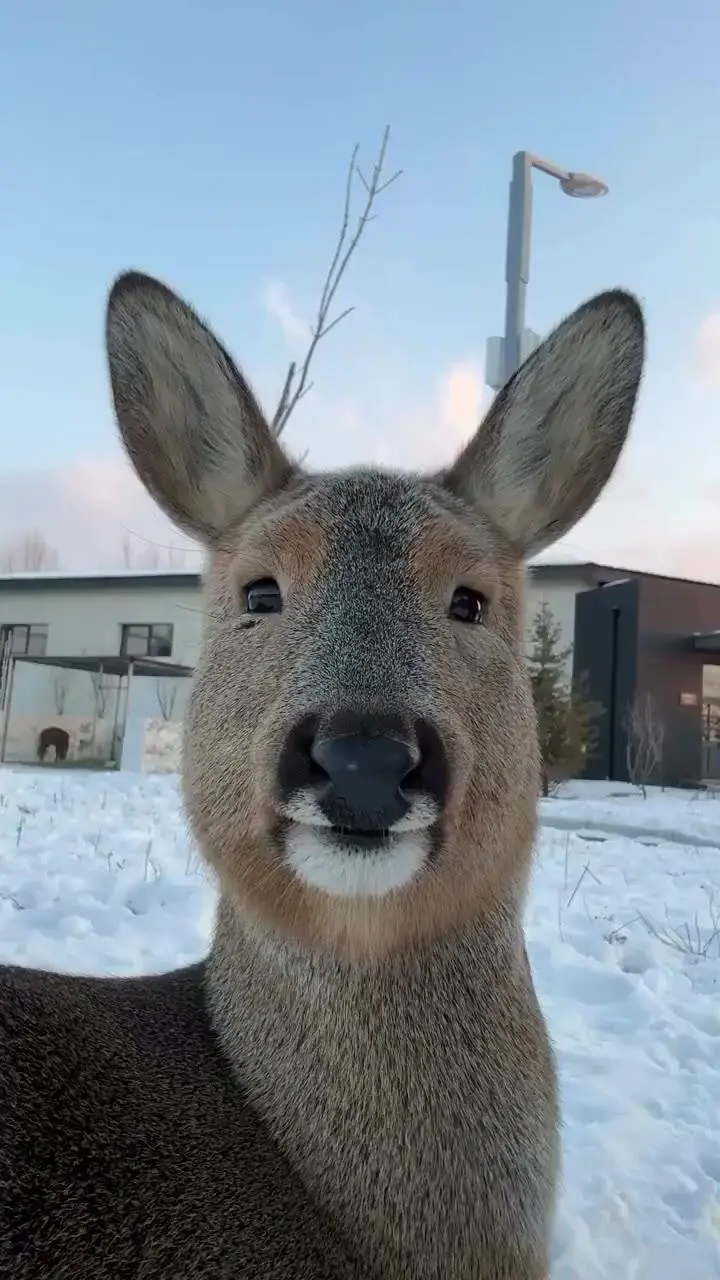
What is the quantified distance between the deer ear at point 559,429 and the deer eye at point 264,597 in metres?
0.70

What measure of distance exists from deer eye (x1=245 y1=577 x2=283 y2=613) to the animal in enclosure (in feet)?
109

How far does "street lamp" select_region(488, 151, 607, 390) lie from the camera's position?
8.91m

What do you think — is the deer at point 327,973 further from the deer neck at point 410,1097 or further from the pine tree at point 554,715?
the pine tree at point 554,715

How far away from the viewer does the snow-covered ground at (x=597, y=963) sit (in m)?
3.43

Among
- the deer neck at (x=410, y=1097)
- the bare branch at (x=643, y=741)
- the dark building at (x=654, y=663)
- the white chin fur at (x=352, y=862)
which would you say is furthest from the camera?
the dark building at (x=654, y=663)

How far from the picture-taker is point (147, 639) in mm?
37031

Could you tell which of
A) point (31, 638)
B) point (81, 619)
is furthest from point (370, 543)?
point (31, 638)

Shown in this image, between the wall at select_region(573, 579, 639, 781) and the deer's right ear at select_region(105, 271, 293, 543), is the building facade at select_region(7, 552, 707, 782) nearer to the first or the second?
the wall at select_region(573, 579, 639, 781)

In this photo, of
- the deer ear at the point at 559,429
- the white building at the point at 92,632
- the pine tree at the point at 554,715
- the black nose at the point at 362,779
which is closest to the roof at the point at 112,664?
the white building at the point at 92,632

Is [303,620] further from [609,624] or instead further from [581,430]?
[609,624]

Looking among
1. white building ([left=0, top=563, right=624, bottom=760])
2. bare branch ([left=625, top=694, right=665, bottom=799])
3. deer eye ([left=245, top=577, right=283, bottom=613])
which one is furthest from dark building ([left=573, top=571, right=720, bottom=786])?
deer eye ([left=245, top=577, right=283, bottom=613])

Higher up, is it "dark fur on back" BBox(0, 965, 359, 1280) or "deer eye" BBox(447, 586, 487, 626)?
"deer eye" BBox(447, 586, 487, 626)

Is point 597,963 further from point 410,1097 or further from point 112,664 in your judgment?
point 112,664

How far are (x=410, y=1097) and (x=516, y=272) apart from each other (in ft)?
27.4
